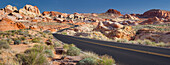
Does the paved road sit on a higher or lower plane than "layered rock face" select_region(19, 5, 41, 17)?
lower

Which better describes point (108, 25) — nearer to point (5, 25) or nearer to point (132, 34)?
point (132, 34)

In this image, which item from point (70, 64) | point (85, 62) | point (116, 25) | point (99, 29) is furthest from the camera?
point (99, 29)

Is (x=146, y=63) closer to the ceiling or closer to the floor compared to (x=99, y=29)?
closer to the floor

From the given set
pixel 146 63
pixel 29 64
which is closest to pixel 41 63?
pixel 29 64

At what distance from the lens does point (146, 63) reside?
183 inches

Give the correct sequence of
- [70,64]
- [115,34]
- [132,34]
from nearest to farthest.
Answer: [70,64], [115,34], [132,34]

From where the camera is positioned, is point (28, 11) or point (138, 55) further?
point (28, 11)

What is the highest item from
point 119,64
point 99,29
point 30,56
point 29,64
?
point 99,29

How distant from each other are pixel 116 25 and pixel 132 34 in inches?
269

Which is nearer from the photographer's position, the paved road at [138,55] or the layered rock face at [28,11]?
the paved road at [138,55]

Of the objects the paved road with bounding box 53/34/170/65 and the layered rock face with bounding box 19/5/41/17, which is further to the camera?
the layered rock face with bounding box 19/5/41/17

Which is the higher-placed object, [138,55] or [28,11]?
[28,11]

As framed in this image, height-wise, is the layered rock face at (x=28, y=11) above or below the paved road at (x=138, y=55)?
above

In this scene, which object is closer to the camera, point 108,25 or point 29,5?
point 108,25
